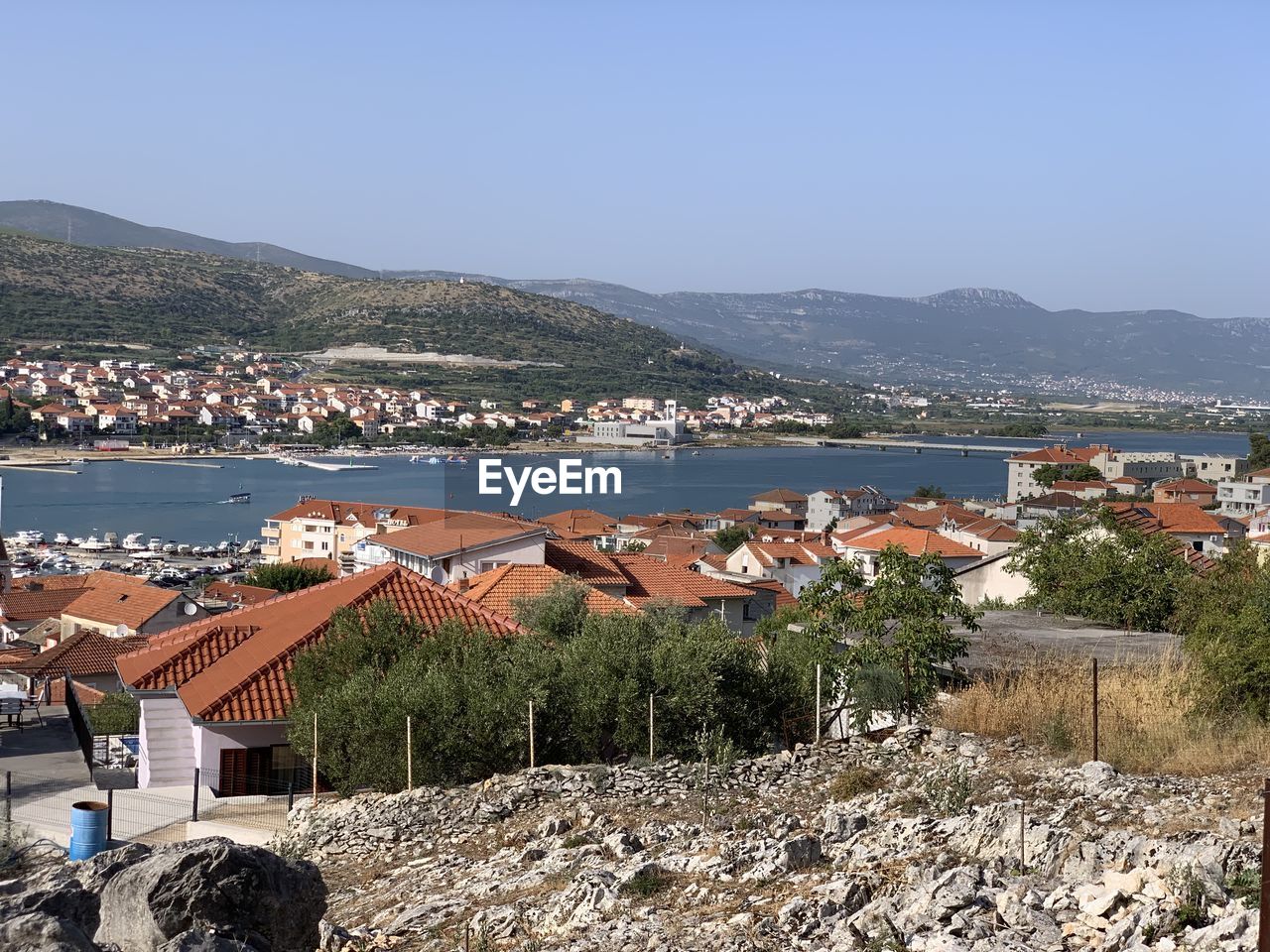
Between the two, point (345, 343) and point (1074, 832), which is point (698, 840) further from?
point (345, 343)

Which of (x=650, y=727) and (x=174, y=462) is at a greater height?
(x=650, y=727)

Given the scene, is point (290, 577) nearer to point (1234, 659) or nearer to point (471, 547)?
point (471, 547)

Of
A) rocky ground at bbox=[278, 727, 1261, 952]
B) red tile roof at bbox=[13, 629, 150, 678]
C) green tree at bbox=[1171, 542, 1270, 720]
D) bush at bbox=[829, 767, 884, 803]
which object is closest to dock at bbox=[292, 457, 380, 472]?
red tile roof at bbox=[13, 629, 150, 678]

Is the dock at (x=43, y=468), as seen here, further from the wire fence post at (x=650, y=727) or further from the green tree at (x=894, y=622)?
the wire fence post at (x=650, y=727)

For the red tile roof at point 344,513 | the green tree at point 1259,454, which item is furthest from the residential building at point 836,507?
the green tree at point 1259,454

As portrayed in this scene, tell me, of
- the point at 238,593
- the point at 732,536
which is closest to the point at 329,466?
the point at 732,536

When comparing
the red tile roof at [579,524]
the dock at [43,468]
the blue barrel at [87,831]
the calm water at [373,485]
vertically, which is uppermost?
the blue barrel at [87,831]

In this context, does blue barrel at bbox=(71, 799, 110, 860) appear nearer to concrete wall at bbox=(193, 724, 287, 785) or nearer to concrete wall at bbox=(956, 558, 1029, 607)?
concrete wall at bbox=(193, 724, 287, 785)
